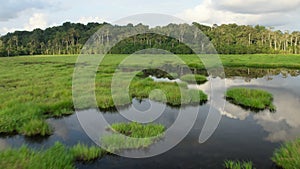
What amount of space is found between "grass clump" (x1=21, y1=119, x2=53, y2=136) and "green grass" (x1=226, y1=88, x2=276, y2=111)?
38.5 feet

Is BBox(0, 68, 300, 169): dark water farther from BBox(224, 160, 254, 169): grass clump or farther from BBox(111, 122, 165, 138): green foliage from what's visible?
BBox(111, 122, 165, 138): green foliage

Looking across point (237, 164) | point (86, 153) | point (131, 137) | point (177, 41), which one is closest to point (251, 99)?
point (237, 164)

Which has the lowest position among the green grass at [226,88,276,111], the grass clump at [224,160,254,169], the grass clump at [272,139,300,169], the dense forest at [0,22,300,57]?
the grass clump at [224,160,254,169]

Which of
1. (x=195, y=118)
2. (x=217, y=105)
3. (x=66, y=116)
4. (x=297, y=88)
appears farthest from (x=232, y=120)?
(x=297, y=88)

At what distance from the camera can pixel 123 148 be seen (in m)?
10.4

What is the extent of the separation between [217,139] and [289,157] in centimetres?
332

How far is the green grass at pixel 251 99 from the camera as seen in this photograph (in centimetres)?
1705

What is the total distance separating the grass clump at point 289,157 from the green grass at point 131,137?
4.62 meters

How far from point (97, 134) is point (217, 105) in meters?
8.89

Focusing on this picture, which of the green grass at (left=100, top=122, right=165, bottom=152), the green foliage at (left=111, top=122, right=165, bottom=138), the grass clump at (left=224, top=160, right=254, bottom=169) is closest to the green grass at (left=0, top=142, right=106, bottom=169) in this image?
the green grass at (left=100, top=122, right=165, bottom=152)

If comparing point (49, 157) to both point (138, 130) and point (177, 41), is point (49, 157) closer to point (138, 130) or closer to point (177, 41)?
point (138, 130)

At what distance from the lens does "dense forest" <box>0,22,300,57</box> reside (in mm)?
77500

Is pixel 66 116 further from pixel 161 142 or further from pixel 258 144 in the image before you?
pixel 258 144

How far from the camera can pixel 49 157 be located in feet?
28.7
